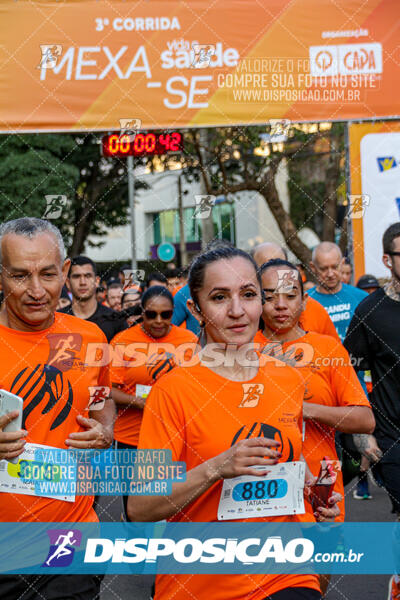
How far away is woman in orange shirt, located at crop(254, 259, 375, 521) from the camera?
12.6 ft

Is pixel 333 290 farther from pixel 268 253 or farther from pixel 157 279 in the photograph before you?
pixel 157 279

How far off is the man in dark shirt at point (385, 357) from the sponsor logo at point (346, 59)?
3193 millimetres

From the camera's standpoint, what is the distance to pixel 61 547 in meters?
2.93

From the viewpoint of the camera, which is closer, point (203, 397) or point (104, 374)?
point (203, 397)

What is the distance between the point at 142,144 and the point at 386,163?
2528mm

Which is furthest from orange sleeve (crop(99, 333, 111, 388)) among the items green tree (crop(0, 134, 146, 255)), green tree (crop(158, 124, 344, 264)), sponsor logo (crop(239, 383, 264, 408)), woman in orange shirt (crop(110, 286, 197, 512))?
Result: green tree (crop(0, 134, 146, 255))

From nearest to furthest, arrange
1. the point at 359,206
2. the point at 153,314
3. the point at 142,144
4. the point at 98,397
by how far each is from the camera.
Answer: the point at 98,397 → the point at 153,314 → the point at 142,144 → the point at 359,206

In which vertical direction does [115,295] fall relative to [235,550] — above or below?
above

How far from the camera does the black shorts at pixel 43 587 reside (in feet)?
9.27

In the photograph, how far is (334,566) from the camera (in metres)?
4.52

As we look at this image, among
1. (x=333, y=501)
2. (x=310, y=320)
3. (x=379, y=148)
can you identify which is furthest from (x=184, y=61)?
(x=333, y=501)

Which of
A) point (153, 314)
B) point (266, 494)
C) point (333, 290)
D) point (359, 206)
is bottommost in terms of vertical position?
point (266, 494)

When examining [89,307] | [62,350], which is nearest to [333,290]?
[89,307]

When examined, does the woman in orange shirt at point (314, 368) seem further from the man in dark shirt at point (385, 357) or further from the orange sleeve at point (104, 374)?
the orange sleeve at point (104, 374)
